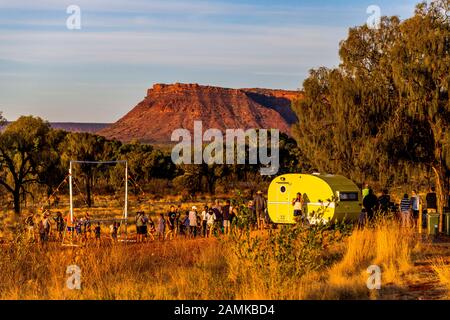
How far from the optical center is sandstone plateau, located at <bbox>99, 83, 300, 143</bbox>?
159 meters

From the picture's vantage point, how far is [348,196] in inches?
967

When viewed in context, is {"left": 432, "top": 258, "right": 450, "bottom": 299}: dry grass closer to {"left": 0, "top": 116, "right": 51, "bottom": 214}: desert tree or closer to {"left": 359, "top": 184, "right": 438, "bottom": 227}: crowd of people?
{"left": 359, "top": 184, "right": 438, "bottom": 227}: crowd of people

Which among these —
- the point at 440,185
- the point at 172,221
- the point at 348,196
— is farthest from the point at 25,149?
the point at 440,185

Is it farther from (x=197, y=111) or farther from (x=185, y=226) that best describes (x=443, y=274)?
(x=197, y=111)

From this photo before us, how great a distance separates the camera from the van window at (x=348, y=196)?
79.5 feet

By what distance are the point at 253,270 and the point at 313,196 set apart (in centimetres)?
1240

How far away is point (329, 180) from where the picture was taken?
80.3 feet

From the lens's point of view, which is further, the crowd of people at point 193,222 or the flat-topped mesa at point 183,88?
the flat-topped mesa at point 183,88

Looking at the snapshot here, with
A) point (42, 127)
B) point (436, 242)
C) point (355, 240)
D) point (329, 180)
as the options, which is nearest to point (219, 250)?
point (355, 240)

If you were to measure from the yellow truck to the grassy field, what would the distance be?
19.5ft

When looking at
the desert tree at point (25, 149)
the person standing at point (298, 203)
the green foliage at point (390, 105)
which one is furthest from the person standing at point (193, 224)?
the desert tree at point (25, 149)

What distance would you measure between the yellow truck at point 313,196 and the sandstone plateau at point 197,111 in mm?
119756

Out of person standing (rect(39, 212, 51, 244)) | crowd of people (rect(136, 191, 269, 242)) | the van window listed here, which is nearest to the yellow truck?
the van window

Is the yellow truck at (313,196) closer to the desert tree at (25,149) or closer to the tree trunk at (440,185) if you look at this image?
the tree trunk at (440,185)
